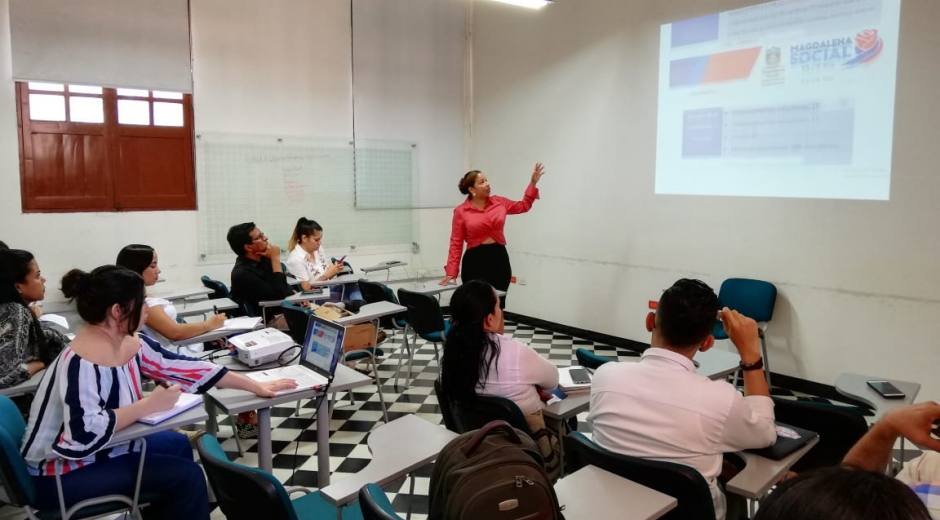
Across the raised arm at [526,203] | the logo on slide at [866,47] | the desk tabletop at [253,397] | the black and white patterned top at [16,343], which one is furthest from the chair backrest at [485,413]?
the logo on slide at [866,47]

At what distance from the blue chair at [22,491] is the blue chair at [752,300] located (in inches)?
150

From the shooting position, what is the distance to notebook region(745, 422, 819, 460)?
1.87 meters

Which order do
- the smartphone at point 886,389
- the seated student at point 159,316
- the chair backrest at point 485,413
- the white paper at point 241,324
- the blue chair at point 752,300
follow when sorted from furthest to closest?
the blue chair at point 752,300
the white paper at point 241,324
the seated student at point 159,316
the smartphone at point 886,389
the chair backrest at point 485,413

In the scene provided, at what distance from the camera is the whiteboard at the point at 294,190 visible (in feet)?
18.9

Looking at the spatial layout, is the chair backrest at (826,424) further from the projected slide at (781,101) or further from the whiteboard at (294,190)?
the whiteboard at (294,190)

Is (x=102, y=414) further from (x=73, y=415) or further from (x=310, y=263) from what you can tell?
(x=310, y=263)

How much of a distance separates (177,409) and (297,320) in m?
1.65

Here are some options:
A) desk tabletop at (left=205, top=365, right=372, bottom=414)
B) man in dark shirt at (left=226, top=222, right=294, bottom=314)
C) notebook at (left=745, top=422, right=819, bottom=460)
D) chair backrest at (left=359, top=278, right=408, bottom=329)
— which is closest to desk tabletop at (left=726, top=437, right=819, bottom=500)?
notebook at (left=745, top=422, right=819, bottom=460)

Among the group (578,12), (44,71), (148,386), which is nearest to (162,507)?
(148,386)

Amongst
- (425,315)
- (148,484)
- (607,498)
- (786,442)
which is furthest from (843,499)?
(425,315)

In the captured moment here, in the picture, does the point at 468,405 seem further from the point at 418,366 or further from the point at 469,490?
the point at 418,366

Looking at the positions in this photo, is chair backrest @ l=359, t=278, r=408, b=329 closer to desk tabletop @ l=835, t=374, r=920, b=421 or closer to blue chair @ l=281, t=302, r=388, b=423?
blue chair @ l=281, t=302, r=388, b=423

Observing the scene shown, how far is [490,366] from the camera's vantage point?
93.7 inches

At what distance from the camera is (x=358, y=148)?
664 cm
